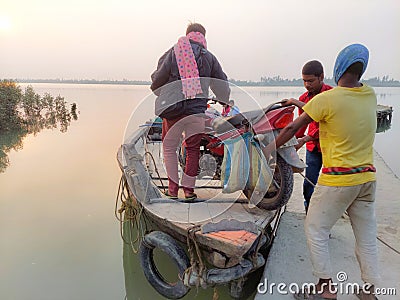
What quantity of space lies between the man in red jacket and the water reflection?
28.1ft

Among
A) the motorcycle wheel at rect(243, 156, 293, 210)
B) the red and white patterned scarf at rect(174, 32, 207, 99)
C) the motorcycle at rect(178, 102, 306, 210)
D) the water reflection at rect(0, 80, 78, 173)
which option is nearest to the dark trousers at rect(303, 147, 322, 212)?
the motorcycle at rect(178, 102, 306, 210)

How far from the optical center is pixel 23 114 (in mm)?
14984

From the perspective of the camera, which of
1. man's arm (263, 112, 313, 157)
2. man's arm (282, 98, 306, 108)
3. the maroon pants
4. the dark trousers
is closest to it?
man's arm (263, 112, 313, 157)

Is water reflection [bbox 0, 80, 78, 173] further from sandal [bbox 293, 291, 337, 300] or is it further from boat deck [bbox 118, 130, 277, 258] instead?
sandal [bbox 293, 291, 337, 300]

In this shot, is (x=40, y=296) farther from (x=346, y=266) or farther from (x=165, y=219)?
(x=346, y=266)

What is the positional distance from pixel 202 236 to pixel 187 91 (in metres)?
1.03

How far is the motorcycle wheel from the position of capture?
250 centimetres

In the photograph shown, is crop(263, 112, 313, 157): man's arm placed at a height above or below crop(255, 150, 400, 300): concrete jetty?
above

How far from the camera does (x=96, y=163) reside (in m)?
7.95

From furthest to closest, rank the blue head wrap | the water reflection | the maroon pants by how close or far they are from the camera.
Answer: the water reflection < the maroon pants < the blue head wrap

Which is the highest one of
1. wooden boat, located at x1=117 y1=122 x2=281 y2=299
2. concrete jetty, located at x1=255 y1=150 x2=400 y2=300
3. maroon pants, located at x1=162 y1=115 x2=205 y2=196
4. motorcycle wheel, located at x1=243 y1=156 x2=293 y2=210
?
maroon pants, located at x1=162 y1=115 x2=205 y2=196

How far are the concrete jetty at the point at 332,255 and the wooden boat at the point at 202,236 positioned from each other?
173mm

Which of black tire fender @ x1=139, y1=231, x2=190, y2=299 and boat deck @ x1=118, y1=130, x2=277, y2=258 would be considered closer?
boat deck @ x1=118, y1=130, x2=277, y2=258

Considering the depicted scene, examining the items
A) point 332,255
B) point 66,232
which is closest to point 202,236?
point 332,255
